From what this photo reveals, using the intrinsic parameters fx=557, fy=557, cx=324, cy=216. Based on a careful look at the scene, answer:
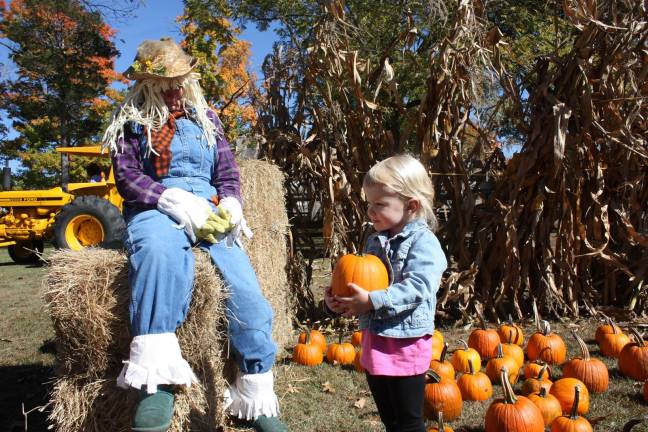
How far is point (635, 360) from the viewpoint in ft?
10.5

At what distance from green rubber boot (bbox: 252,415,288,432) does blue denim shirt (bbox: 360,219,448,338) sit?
81 centimetres

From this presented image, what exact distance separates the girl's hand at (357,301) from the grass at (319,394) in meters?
1.06

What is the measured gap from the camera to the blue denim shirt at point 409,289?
6.23 ft

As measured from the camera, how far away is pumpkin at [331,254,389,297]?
2.00 metres

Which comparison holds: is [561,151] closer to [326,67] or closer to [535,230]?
[535,230]

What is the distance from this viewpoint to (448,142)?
461 cm

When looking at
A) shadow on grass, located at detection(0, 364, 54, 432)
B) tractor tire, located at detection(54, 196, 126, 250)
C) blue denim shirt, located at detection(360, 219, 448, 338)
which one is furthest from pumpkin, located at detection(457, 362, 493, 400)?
tractor tire, located at detection(54, 196, 126, 250)

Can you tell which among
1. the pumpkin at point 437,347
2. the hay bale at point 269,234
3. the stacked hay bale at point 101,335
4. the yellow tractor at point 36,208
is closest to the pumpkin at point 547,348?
the pumpkin at point 437,347

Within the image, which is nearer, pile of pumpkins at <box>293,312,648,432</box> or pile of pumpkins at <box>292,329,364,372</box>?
pile of pumpkins at <box>293,312,648,432</box>

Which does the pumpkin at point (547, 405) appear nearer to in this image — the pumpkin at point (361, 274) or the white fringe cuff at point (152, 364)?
the pumpkin at point (361, 274)

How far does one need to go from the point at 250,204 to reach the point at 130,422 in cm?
200

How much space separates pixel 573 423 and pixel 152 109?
2.37m

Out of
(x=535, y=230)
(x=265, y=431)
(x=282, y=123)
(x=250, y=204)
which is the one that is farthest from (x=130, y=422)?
(x=535, y=230)

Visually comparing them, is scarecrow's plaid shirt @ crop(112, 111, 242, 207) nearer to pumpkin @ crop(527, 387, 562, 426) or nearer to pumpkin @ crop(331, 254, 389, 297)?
pumpkin @ crop(331, 254, 389, 297)
